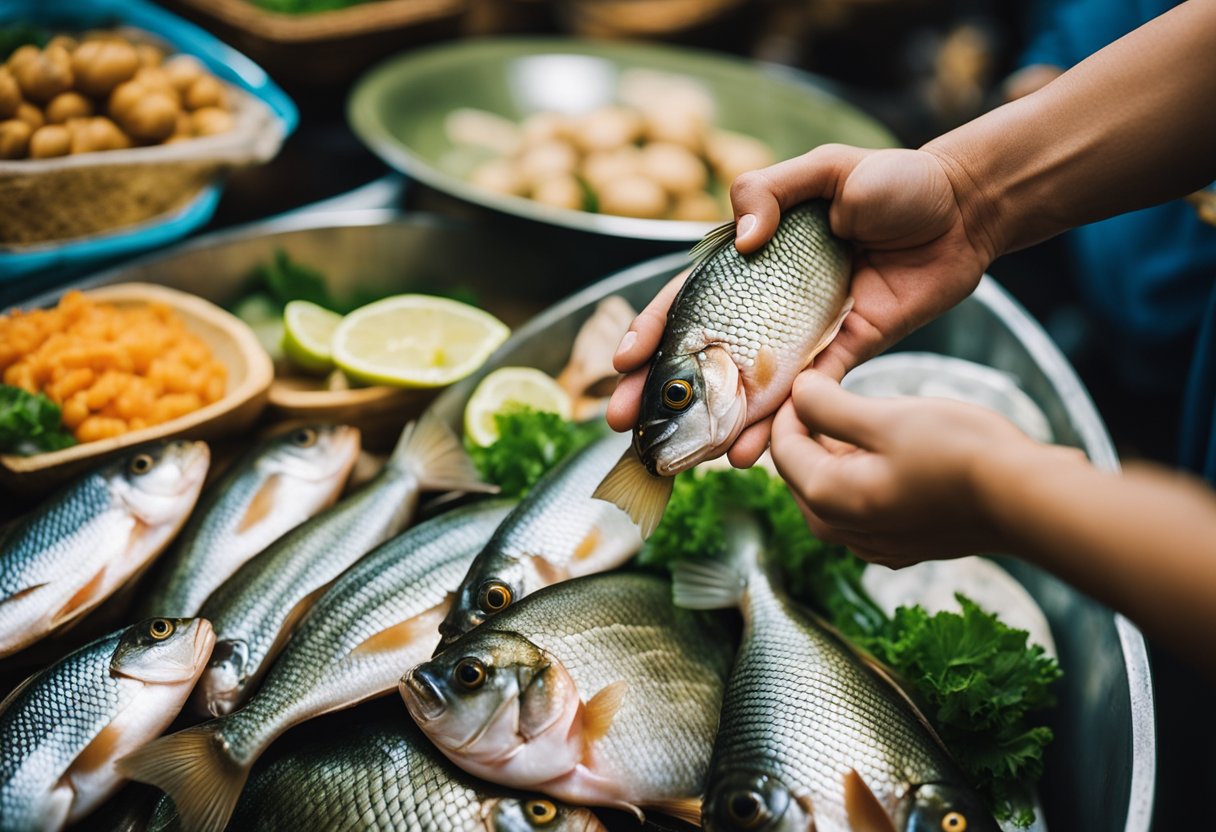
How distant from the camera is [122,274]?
2580 mm

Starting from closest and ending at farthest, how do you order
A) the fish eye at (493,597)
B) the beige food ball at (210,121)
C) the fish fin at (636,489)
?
the fish fin at (636,489), the fish eye at (493,597), the beige food ball at (210,121)

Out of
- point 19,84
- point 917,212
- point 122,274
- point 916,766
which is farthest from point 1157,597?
point 19,84

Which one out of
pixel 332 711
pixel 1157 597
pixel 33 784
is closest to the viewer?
pixel 1157 597

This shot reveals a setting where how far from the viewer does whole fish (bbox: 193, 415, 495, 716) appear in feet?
5.32

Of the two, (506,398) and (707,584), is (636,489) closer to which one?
(707,584)

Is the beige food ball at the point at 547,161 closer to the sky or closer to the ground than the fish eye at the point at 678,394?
closer to the ground

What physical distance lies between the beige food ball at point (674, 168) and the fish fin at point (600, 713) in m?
2.56

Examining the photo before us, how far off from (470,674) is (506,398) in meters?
1.13

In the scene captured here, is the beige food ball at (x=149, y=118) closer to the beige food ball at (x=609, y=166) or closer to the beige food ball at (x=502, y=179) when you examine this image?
the beige food ball at (x=502, y=179)

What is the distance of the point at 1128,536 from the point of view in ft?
3.36

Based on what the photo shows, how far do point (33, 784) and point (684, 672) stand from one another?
1156mm

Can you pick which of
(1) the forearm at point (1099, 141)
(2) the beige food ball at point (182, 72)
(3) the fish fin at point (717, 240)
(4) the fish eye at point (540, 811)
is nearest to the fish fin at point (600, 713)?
(4) the fish eye at point (540, 811)

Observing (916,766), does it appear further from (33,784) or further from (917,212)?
(33,784)

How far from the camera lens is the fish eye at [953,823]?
130 cm
